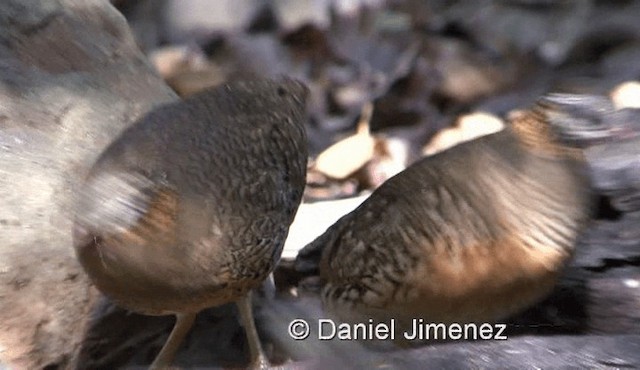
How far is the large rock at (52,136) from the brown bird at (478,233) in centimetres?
61

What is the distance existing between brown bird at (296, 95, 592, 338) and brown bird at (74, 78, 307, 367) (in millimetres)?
228

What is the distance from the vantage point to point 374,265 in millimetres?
2133

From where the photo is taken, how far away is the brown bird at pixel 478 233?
1.97 meters

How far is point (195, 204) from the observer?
2.07 metres

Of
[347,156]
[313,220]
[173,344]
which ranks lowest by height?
[173,344]

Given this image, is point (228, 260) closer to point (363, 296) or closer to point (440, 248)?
point (363, 296)

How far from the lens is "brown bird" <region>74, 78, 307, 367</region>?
197 centimetres

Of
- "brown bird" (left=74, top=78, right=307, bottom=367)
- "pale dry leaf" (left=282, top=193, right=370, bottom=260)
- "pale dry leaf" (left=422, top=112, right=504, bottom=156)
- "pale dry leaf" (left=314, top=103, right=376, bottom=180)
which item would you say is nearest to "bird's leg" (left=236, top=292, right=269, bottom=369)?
"brown bird" (left=74, top=78, right=307, bottom=367)

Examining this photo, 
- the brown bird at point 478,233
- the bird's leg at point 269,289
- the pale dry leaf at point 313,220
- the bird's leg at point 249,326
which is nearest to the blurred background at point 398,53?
the pale dry leaf at point 313,220

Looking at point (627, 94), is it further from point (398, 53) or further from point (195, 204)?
point (195, 204)

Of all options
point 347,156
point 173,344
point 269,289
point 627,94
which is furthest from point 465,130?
point 173,344

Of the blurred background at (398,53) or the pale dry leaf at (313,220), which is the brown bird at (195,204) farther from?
the blurred background at (398,53)

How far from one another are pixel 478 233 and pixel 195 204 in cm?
51

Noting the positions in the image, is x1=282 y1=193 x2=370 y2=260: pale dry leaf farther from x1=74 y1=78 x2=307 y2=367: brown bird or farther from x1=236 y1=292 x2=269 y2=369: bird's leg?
x1=74 y1=78 x2=307 y2=367: brown bird
